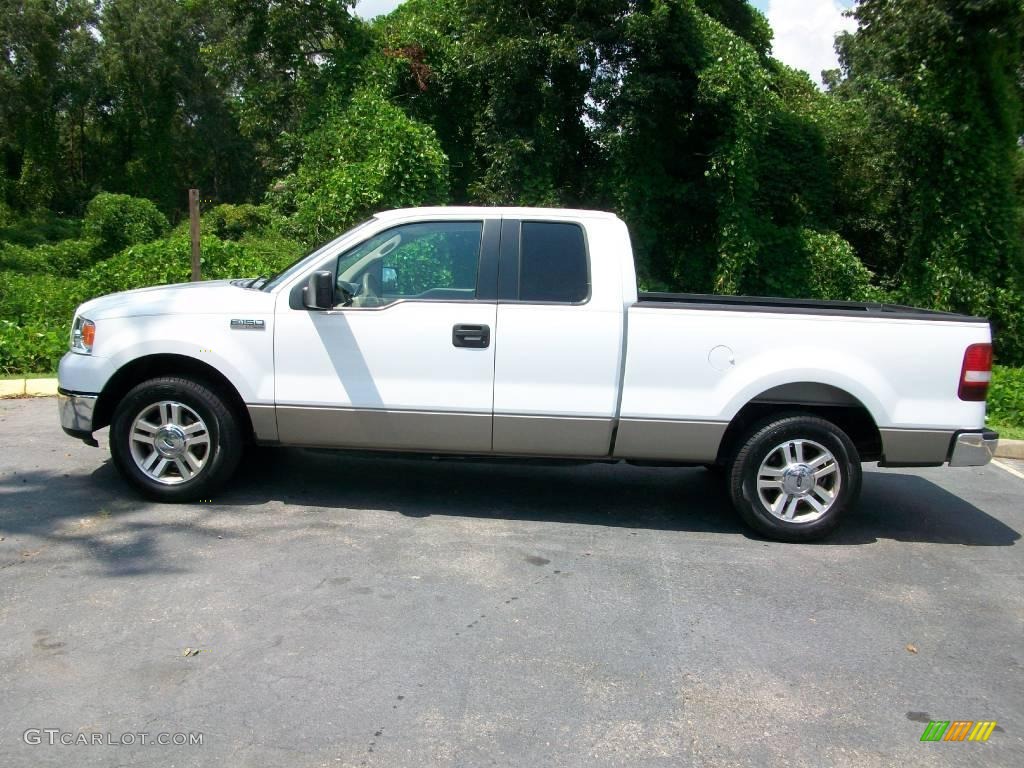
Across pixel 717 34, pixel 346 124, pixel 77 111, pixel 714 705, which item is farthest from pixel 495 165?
pixel 77 111

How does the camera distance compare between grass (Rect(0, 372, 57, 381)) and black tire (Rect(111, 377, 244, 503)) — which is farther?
grass (Rect(0, 372, 57, 381))

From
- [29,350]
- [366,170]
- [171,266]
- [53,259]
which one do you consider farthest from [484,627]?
[53,259]

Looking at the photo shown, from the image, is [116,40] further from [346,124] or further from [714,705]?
[714,705]

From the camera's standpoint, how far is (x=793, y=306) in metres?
6.42

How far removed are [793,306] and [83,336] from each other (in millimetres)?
4836

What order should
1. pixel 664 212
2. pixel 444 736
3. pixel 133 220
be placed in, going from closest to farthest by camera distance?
pixel 444 736
pixel 664 212
pixel 133 220

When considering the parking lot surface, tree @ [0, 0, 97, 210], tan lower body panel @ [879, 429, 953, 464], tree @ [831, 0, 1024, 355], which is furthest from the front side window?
tree @ [0, 0, 97, 210]

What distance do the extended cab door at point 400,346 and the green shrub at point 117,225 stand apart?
64.0 ft

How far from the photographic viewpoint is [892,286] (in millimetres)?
16875

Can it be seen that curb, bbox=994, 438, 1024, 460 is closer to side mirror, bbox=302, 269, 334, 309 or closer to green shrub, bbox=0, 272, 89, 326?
side mirror, bbox=302, 269, 334, 309

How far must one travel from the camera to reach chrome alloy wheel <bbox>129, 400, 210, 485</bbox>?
588cm

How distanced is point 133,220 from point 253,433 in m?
20.2

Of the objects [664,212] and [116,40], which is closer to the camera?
[664,212]

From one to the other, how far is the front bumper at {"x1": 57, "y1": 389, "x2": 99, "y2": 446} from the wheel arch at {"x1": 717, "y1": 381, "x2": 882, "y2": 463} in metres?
4.08
